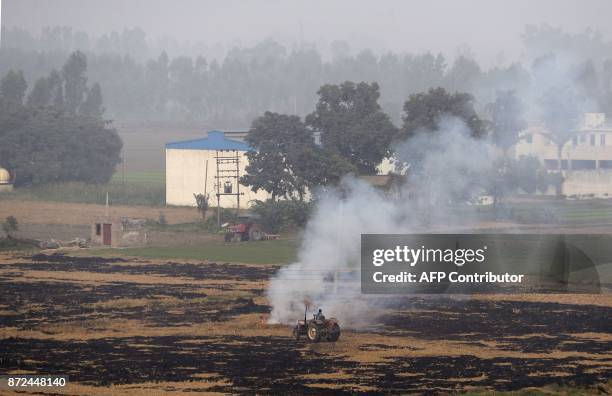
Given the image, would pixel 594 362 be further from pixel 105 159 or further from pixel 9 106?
pixel 9 106

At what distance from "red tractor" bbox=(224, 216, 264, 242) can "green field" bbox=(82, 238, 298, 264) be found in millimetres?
1542

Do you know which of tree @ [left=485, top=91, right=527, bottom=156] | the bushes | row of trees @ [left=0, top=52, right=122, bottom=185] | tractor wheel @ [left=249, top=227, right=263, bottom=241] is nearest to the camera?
tractor wheel @ [left=249, top=227, right=263, bottom=241]

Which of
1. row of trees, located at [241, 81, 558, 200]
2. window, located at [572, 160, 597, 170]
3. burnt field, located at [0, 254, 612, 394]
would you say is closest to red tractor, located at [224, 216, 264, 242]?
row of trees, located at [241, 81, 558, 200]

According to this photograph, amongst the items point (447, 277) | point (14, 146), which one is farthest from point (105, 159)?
point (447, 277)

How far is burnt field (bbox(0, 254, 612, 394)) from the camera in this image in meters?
34.3

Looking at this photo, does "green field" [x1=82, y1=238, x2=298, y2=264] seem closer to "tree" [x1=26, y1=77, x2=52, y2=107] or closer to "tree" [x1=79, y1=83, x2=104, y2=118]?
"tree" [x1=79, y1=83, x2=104, y2=118]

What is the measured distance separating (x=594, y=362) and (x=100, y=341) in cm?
1842

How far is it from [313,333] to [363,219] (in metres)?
18.5

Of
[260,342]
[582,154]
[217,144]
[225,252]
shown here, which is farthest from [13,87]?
[260,342]

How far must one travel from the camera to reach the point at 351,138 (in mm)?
95875

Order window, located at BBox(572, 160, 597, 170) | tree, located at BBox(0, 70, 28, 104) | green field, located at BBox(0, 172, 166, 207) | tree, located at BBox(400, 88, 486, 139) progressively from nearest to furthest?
tree, located at BBox(400, 88, 486, 139) → green field, located at BBox(0, 172, 166, 207) → window, located at BBox(572, 160, 597, 170) → tree, located at BBox(0, 70, 28, 104)

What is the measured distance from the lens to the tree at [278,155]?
92.4 meters

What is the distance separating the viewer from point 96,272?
205 ft

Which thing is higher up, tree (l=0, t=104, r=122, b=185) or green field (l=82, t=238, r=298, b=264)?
tree (l=0, t=104, r=122, b=185)
